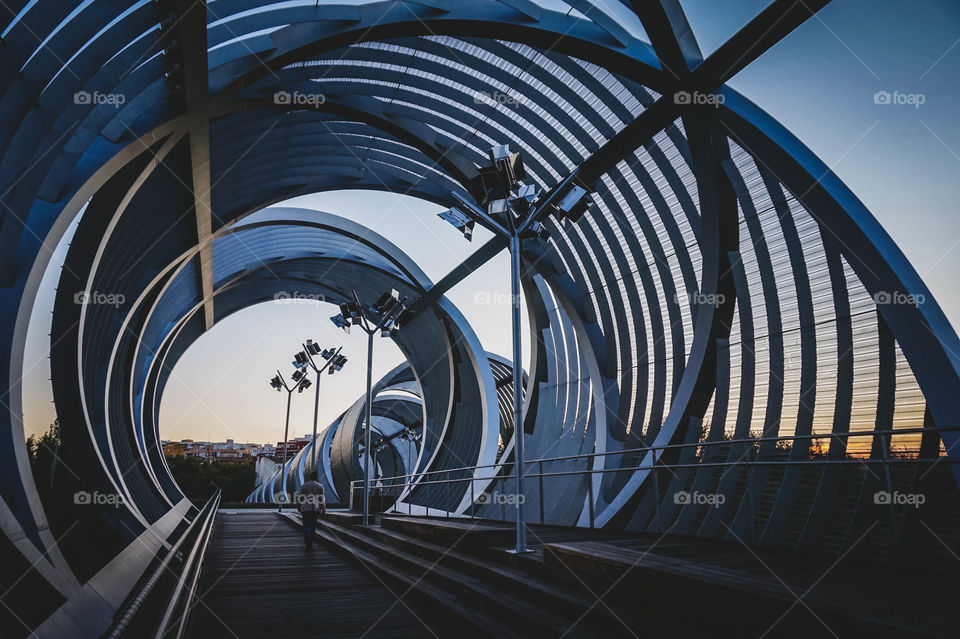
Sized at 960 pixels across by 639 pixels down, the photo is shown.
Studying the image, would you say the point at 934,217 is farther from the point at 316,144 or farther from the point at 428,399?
the point at 428,399

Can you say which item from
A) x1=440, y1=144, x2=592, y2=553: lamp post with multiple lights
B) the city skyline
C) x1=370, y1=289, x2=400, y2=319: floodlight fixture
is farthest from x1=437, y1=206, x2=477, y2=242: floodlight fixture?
x1=370, y1=289, x2=400, y2=319: floodlight fixture

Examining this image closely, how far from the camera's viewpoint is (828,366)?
12.2 m

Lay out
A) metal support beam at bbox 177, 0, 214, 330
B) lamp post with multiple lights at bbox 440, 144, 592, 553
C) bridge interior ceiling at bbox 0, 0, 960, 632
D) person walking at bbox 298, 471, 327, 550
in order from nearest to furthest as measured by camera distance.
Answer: bridge interior ceiling at bbox 0, 0, 960, 632 → metal support beam at bbox 177, 0, 214, 330 → lamp post with multiple lights at bbox 440, 144, 592, 553 → person walking at bbox 298, 471, 327, 550

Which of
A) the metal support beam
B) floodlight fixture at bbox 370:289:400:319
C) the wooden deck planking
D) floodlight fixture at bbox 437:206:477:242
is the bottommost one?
the wooden deck planking

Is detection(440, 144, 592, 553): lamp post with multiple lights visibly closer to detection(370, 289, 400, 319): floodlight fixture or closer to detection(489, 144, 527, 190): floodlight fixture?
detection(489, 144, 527, 190): floodlight fixture

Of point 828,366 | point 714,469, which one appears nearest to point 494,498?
point 714,469

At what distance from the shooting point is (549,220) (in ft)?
64.5

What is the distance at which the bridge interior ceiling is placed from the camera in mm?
7836

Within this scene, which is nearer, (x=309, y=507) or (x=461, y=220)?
(x=461, y=220)

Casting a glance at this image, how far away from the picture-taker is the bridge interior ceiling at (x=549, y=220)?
309 inches

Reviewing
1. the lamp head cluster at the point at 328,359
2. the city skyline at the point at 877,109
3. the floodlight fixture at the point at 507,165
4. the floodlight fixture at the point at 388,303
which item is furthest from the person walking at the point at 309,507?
the lamp head cluster at the point at 328,359

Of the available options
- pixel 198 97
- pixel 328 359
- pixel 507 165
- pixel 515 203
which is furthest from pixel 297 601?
pixel 328 359

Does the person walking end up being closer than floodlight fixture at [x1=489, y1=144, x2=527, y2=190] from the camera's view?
No

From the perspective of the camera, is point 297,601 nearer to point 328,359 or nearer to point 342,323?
point 342,323
